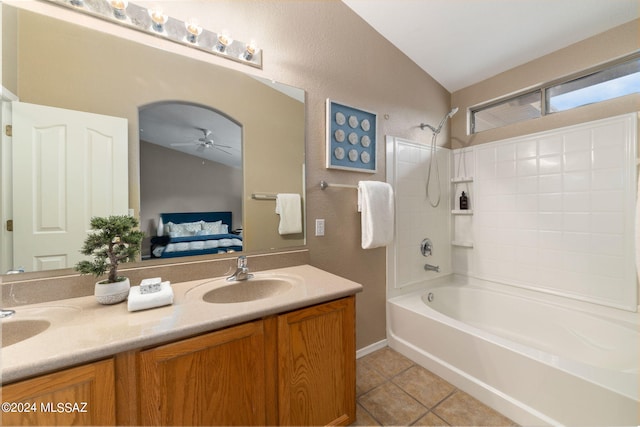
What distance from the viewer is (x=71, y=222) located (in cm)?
104

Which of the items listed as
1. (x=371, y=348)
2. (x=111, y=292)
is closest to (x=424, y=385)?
(x=371, y=348)

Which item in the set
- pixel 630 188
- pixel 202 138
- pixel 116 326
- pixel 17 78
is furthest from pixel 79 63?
pixel 630 188

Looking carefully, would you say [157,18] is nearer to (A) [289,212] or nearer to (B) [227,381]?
(A) [289,212]

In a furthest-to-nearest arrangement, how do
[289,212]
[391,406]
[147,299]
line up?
[289,212] → [391,406] → [147,299]

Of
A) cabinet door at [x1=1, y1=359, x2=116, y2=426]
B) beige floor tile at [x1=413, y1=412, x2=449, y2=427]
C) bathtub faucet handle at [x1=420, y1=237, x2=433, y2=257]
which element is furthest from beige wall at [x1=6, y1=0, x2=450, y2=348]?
cabinet door at [x1=1, y1=359, x2=116, y2=426]

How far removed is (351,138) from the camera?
6.11 feet

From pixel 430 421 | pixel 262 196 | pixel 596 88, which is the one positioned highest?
pixel 596 88

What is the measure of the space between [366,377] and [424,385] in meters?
0.39

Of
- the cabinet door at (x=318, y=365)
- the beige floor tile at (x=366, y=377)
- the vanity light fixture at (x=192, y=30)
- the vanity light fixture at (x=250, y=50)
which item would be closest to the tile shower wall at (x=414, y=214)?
the beige floor tile at (x=366, y=377)

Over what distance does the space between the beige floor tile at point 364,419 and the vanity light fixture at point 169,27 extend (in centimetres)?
216

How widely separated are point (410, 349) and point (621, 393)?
1094 mm

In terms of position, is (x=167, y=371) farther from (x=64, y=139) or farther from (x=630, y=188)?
(x=630, y=188)

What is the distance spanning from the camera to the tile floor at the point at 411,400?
4.50 ft

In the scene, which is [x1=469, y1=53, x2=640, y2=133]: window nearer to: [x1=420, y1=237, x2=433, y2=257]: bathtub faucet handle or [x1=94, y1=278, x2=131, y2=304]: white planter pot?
[x1=420, y1=237, x2=433, y2=257]: bathtub faucet handle
